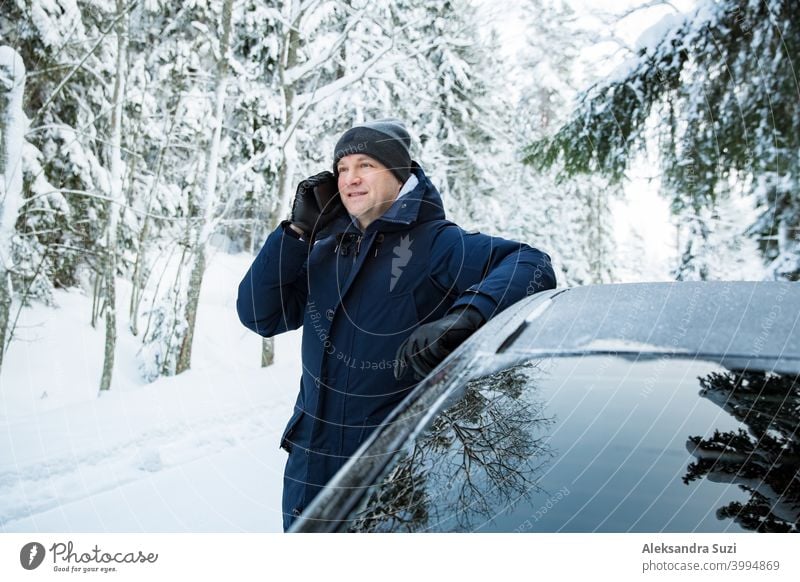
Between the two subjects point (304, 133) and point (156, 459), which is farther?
point (304, 133)

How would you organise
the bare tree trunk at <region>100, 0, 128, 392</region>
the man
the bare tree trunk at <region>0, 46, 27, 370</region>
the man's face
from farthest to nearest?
the bare tree trunk at <region>100, 0, 128, 392</region> < the bare tree trunk at <region>0, 46, 27, 370</region> < the man's face < the man

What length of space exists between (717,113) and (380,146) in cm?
297

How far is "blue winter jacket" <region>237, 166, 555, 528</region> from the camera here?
1799 millimetres

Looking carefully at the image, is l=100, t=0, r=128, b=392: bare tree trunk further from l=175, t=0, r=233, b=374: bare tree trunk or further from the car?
the car

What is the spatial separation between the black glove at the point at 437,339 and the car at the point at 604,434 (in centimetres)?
10

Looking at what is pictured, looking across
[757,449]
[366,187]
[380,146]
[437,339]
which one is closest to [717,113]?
[380,146]

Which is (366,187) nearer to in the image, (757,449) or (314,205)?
(314,205)

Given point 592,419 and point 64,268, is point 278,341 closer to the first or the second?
point 64,268

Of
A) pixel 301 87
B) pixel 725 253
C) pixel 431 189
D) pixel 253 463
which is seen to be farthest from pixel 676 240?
pixel 301 87

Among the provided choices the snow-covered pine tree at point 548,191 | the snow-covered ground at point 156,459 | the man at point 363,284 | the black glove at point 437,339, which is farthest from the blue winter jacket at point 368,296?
the snow-covered pine tree at point 548,191

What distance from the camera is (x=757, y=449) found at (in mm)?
1021

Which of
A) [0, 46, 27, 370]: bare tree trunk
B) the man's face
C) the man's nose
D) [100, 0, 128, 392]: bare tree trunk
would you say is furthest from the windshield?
[100, 0, 128, 392]: bare tree trunk

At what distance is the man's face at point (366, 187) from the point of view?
2018 millimetres

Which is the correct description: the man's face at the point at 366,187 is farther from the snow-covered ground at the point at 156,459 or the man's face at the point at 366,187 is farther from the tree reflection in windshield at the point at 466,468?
Answer: the snow-covered ground at the point at 156,459
